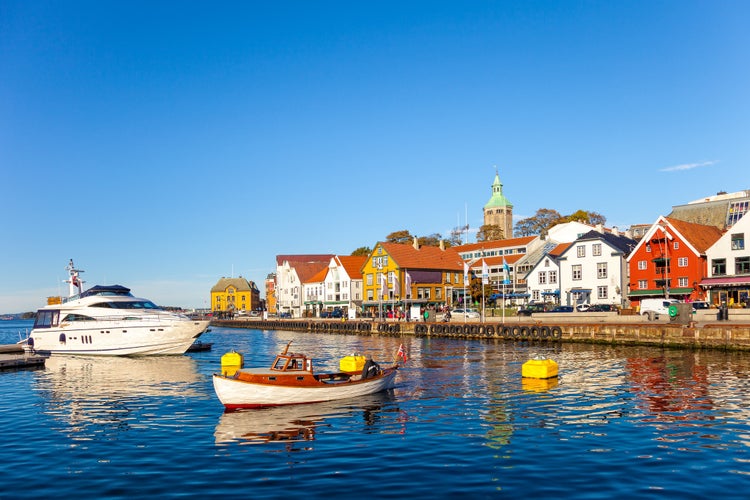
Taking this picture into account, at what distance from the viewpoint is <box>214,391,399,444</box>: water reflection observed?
20.7 metres

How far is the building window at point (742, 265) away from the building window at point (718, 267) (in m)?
1.23

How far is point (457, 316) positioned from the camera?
78.8 metres

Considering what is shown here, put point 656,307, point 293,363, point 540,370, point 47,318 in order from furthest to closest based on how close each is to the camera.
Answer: point 656,307 < point 47,318 < point 540,370 < point 293,363

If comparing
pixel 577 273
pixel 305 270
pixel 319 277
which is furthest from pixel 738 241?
pixel 305 270

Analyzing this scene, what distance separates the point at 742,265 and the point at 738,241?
2.64 meters

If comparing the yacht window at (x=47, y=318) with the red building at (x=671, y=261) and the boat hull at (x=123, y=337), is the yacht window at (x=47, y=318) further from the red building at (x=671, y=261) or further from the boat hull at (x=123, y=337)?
the red building at (x=671, y=261)

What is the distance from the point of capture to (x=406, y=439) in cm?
2003

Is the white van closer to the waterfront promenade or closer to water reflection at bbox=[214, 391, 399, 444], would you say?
the waterfront promenade

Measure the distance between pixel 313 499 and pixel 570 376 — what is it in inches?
904

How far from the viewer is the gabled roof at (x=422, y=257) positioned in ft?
344

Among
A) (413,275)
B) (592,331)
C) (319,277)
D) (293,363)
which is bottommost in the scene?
(592,331)

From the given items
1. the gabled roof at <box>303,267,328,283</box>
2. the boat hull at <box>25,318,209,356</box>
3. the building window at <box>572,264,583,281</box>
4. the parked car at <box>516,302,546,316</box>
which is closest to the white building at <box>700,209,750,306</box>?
the building window at <box>572,264,583,281</box>

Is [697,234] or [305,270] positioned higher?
[697,234]

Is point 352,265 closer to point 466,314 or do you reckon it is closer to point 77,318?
point 466,314
